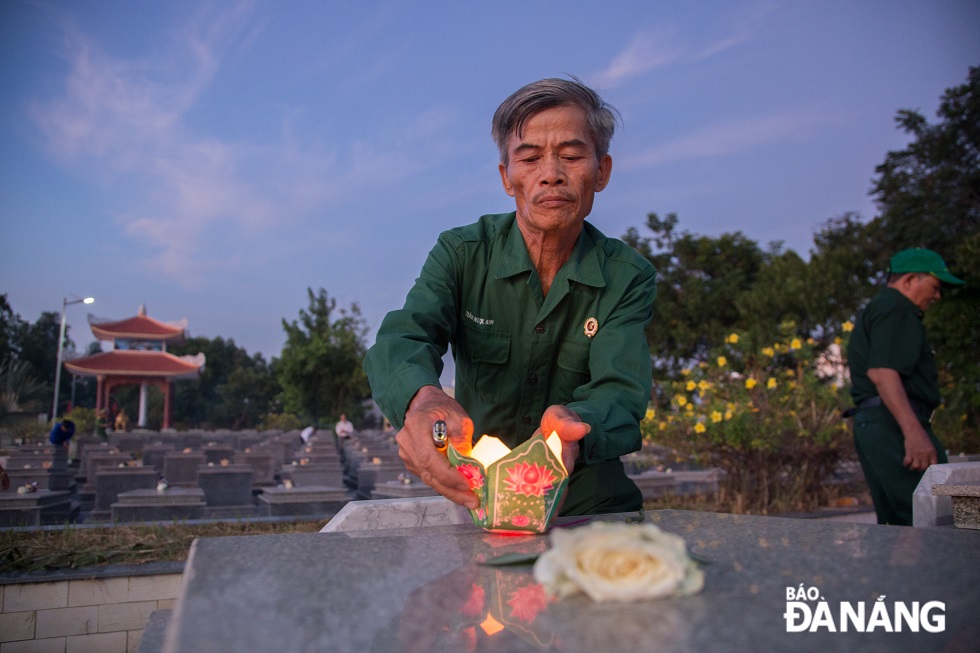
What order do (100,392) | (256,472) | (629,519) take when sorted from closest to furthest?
(629,519) < (256,472) < (100,392)

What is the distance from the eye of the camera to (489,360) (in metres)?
2.09

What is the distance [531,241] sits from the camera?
212 centimetres

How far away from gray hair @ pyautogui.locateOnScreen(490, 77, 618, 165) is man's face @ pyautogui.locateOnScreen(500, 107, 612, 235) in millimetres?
20

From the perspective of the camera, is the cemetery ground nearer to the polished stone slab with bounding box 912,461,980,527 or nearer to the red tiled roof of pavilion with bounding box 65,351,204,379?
the polished stone slab with bounding box 912,461,980,527

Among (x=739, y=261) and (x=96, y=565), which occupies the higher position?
(x=739, y=261)

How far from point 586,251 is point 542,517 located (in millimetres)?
973

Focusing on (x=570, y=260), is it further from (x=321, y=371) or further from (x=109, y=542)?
(x=321, y=371)

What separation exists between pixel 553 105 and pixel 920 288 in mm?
2527

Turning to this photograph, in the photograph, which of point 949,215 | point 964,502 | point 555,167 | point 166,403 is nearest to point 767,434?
point 964,502

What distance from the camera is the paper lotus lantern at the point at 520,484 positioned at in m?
1.32

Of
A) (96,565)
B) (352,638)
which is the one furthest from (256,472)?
(352,638)

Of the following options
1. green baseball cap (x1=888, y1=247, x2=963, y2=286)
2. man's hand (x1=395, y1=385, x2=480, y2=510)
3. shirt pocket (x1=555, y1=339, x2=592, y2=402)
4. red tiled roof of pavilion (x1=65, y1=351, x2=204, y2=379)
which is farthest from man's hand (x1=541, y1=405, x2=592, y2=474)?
red tiled roof of pavilion (x1=65, y1=351, x2=204, y2=379)

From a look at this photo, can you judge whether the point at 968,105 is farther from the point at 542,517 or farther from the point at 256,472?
the point at 542,517

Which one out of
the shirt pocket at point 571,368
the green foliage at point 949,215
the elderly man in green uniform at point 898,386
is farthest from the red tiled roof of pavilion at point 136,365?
the shirt pocket at point 571,368
